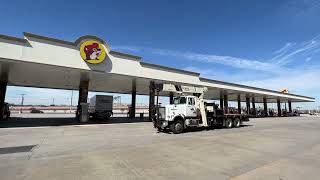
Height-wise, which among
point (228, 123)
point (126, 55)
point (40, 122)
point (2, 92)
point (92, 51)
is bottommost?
point (40, 122)

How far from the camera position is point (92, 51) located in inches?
905

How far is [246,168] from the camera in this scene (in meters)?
7.46

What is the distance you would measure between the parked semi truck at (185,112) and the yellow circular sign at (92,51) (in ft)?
28.1

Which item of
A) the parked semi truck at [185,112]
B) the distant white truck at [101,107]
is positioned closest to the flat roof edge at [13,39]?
the parked semi truck at [185,112]

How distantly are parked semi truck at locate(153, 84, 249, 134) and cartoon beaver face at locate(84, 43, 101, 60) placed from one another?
8.81 meters

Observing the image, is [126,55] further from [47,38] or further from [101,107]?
[101,107]

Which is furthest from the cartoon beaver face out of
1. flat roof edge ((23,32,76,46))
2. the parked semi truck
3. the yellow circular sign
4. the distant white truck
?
the distant white truck

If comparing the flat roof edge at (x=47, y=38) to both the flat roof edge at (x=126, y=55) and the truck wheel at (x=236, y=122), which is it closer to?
the flat roof edge at (x=126, y=55)

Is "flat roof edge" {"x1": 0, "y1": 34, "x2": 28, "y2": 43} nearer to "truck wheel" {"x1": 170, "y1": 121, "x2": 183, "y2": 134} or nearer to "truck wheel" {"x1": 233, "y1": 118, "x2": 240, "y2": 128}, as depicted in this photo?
"truck wheel" {"x1": 170, "y1": 121, "x2": 183, "y2": 134}

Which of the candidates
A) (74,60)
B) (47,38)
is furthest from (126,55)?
(47,38)

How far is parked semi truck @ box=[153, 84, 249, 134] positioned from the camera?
18.1 meters

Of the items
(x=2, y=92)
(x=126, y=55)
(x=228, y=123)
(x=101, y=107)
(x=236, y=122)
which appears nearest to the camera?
(x=228, y=123)

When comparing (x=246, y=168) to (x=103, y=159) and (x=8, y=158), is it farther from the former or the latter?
(x=8, y=158)

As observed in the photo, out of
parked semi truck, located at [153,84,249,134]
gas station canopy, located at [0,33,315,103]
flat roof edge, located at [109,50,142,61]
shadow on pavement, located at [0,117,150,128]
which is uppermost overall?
flat roof edge, located at [109,50,142,61]
